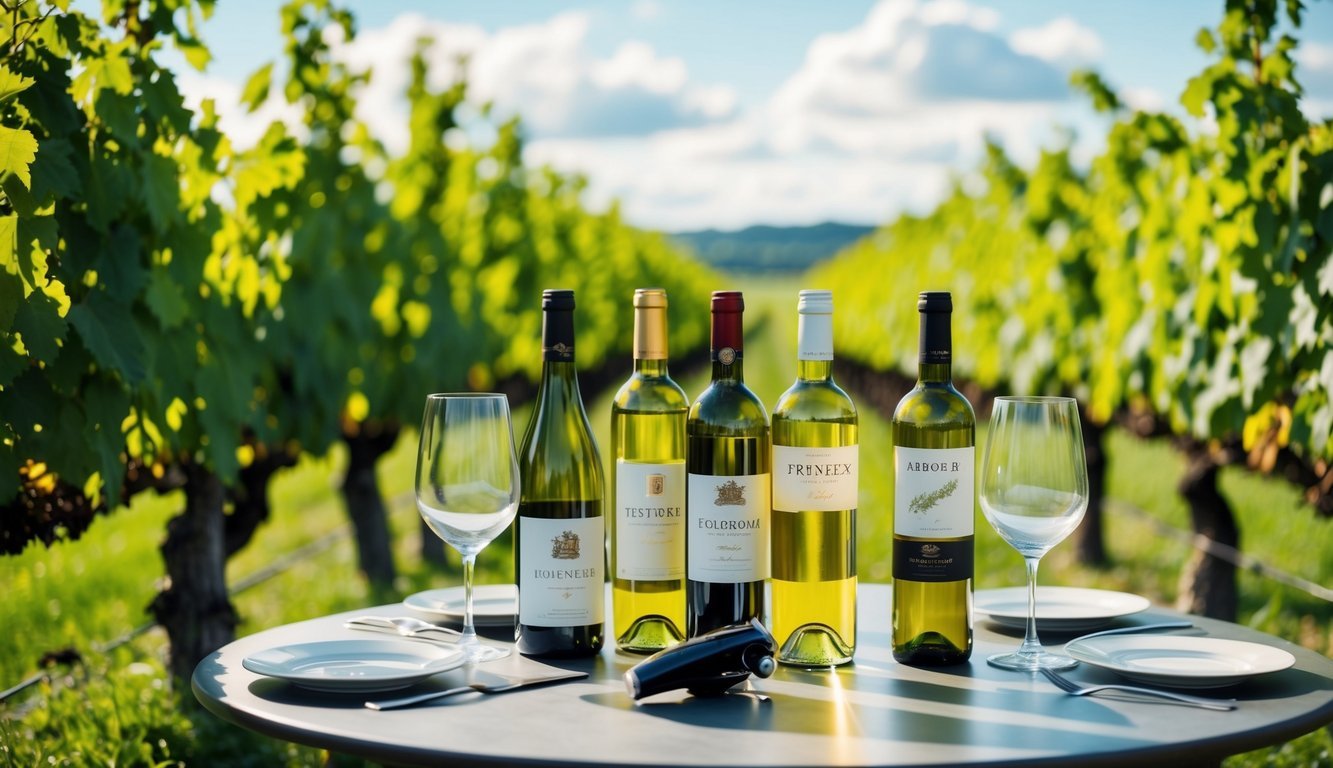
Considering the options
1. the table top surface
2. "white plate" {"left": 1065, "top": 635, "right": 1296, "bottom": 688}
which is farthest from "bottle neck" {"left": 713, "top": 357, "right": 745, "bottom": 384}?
"white plate" {"left": 1065, "top": 635, "right": 1296, "bottom": 688}

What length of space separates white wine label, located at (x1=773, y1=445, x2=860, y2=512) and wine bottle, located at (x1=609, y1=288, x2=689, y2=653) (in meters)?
0.20

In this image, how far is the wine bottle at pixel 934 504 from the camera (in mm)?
2111

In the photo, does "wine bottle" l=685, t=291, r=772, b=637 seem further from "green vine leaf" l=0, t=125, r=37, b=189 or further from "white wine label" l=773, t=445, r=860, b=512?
"green vine leaf" l=0, t=125, r=37, b=189

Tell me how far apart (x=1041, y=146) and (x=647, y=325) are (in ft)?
24.7

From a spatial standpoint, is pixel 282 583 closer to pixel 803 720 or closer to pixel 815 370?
pixel 815 370

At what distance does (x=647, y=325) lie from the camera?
2102 mm

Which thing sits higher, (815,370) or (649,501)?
(815,370)

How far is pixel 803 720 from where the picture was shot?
72.9 inches

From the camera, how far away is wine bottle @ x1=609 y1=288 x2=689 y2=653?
2.17 m

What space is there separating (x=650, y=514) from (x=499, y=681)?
0.37m

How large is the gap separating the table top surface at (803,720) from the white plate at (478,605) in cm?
36

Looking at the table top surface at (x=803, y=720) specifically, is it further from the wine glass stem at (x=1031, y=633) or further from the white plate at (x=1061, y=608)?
the white plate at (x=1061, y=608)

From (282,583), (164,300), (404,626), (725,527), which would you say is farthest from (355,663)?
(282,583)

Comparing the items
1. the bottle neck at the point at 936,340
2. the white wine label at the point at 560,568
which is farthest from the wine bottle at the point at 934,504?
the white wine label at the point at 560,568
